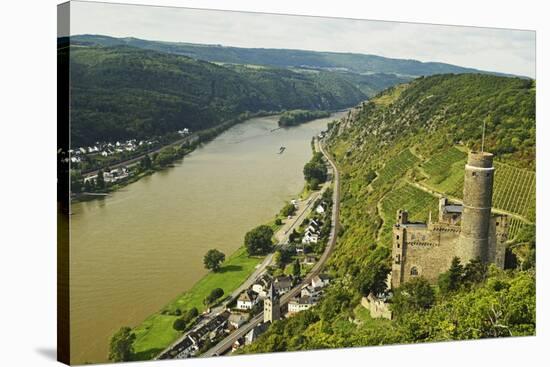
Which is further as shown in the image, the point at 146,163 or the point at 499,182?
the point at 499,182

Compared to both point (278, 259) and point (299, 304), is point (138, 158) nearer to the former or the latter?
point (278, 259)

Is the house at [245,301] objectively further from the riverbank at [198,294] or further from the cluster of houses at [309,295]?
the cluster of houses at [309,295]

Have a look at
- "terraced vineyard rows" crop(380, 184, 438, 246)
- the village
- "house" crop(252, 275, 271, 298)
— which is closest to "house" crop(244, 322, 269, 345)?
the village

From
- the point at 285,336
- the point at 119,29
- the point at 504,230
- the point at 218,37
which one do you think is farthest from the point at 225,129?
the point at 504,230

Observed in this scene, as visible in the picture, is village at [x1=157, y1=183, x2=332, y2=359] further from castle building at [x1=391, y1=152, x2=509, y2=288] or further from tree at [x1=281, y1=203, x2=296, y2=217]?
castle building at [x1=391, y1=152, x2=509, y2=288]

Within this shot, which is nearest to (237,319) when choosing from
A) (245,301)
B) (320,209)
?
(245,301)

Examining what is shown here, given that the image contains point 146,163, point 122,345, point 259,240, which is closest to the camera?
point 122,345

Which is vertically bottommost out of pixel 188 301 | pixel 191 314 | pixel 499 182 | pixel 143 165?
pixel 191 314
